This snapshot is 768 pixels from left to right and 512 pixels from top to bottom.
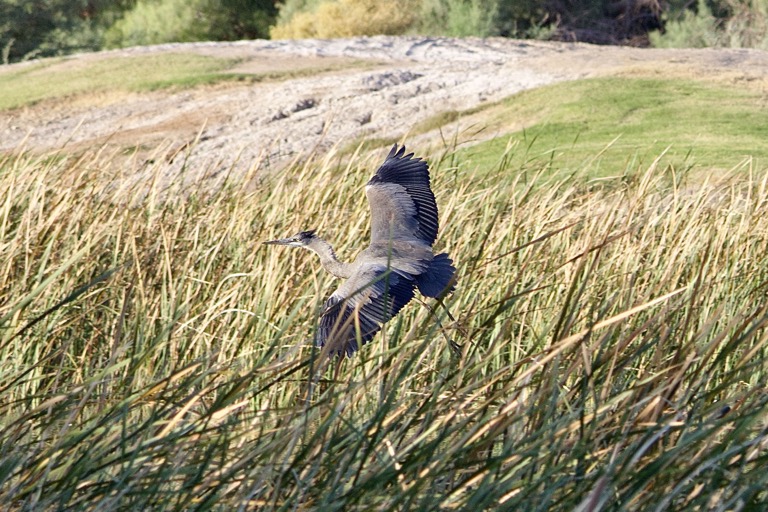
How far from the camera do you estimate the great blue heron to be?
7.79ft

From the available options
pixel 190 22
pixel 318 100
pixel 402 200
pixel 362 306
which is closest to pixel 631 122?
pixel 318 100

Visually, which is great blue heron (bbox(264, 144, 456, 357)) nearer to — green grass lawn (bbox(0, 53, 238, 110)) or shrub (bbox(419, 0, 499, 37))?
green grass lawn (bbox(0, 53, 238, 110))

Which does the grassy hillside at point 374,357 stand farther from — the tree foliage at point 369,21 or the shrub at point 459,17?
the tree foliage at point 369,21

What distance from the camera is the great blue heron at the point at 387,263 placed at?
2375mm

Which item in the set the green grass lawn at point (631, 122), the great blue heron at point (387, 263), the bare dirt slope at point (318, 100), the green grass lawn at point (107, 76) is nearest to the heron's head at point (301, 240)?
the great blue heron at point (387, 263)

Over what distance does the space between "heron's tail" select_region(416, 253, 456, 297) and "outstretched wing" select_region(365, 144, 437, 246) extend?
0.70ft

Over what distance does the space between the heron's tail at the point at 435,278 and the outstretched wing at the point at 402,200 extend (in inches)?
8.4

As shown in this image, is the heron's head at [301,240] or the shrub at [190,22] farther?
the shrub at [190,22]

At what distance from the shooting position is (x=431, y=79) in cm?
1086

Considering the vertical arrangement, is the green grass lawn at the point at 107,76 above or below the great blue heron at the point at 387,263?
below

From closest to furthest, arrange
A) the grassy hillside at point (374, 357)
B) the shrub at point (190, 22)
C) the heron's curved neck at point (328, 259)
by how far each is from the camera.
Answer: the grassy hillside at point (374, 357)
the heron's curved neck at point (328, 259)
the shrub at point (190, 22)

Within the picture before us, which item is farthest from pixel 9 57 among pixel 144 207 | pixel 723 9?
pixel 144 207

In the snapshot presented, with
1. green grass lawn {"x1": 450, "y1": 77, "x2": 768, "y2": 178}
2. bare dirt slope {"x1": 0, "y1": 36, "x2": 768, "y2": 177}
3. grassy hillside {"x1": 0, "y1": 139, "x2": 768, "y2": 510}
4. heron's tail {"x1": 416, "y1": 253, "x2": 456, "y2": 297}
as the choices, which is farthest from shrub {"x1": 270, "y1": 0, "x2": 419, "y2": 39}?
heron's tail {"x1": 416, "y1": 253, "x2": 456, "y2": 297}

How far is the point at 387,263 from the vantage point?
7.78 ft
